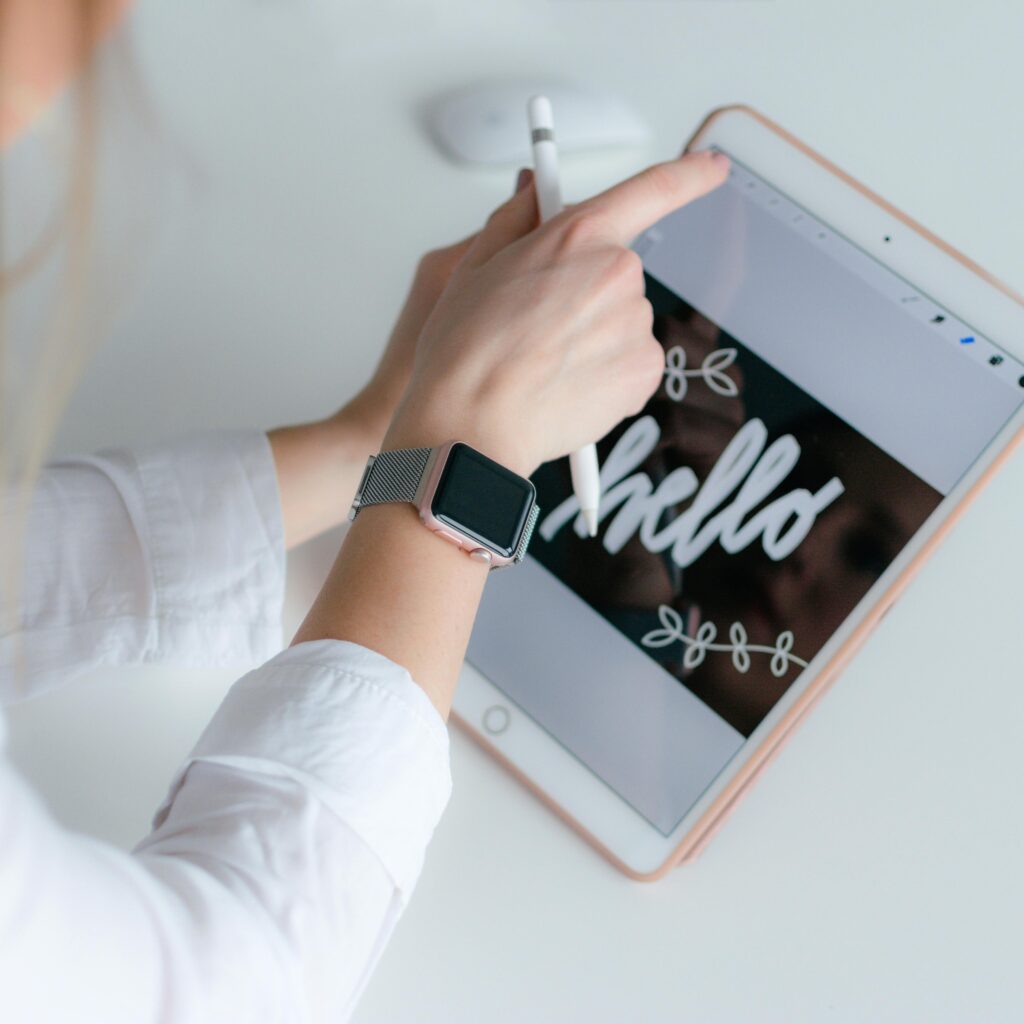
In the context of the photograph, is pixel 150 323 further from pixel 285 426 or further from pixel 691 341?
pixel 691 341

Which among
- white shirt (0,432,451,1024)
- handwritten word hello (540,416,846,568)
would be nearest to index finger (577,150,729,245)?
handwritten word hello (540,416,846,568)

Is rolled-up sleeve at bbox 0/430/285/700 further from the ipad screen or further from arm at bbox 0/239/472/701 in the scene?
the ipad screen

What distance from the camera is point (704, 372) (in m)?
0.50

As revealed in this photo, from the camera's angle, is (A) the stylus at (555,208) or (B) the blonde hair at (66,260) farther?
(A) the stylus at (555,208)

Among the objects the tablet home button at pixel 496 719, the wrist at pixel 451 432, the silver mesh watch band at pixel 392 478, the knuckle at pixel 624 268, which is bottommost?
the tablet home button at pixel 496 719

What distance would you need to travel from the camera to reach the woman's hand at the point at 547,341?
39 centimetres

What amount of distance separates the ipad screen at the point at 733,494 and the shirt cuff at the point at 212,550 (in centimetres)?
11

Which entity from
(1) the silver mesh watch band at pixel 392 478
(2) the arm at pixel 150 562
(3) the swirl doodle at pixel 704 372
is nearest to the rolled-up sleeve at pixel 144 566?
(2) the arm at pixel 150 562

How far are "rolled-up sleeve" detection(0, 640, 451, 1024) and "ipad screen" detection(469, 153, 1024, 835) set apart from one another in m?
0.16

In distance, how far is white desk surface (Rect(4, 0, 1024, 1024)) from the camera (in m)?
0.44

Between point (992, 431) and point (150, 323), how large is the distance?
454 millimetres

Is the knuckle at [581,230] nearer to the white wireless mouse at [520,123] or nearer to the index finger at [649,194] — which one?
the index finger at [649,194]

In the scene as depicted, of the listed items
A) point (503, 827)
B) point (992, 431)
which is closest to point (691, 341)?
point (992, 431)

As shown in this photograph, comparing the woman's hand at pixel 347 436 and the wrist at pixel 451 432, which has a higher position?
the wrist at pixel 451 432
